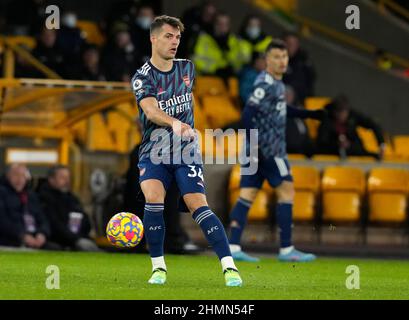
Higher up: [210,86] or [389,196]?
[210,86]

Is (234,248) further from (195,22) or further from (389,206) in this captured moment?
(195,22)

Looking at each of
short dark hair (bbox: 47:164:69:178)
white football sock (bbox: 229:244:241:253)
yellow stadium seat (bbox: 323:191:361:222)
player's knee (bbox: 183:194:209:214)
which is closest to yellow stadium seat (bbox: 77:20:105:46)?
yellow stadium seat (bbox: 323:191:361:222)

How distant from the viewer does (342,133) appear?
63.1 ft

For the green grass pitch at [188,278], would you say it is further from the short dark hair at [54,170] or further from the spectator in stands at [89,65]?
the spectator in stands at [89,65]

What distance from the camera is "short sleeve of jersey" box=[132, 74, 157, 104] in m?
10.2

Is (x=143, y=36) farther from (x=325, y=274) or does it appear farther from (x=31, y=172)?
(x=325, y=274)

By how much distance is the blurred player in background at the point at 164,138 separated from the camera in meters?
→ 10.1

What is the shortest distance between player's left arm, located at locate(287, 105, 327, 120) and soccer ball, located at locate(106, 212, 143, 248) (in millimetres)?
3433

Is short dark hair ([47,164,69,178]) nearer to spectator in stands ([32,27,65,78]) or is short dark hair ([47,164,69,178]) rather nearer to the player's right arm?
spectator in stands ([32,27,65,78])

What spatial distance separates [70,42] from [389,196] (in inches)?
221

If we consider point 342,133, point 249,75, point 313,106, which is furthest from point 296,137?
point 313,106

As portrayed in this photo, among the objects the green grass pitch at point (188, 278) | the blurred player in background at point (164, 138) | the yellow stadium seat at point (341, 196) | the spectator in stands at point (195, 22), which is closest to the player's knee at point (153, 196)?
the blurred player in background at point (164, 138)

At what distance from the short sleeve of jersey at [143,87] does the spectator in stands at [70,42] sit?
9.40 metres

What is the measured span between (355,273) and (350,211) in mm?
5944
